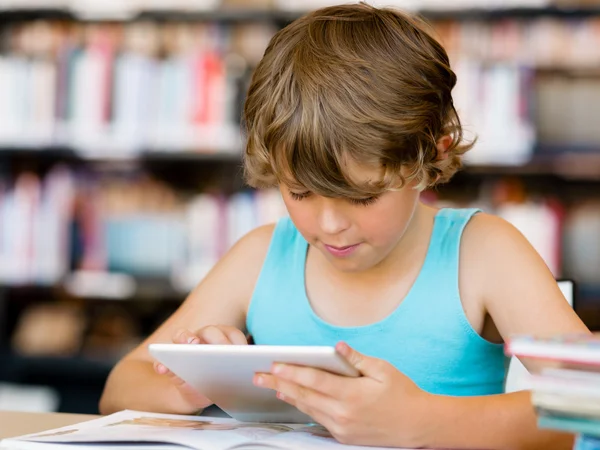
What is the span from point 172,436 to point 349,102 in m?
0.37

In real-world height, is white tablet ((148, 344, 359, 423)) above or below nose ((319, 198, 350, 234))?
below

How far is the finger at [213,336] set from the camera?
2.89ft

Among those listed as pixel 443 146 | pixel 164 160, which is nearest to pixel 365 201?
pixel 443 146

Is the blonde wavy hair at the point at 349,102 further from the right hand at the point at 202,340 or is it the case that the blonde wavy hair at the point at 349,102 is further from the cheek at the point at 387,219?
the right hand at the point at 202,340

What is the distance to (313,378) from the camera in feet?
2.32

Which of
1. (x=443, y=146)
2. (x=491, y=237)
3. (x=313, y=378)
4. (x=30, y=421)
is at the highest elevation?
(x=443, y=146)

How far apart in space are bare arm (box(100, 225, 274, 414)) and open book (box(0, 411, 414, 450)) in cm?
13

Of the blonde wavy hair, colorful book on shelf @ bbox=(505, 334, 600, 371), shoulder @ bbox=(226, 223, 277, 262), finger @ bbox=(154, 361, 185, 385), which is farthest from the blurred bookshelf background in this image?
colorful book on shelf @ bbox=(505, 334, 600, 371)

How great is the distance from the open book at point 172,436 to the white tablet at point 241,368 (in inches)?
0.8

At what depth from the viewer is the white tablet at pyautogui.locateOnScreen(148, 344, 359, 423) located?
68 centimetres

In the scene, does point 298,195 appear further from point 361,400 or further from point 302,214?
point 361,400

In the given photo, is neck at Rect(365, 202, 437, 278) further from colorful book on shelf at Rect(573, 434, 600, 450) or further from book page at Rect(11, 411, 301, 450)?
colorful book on shelf at Rect(573, 434, 600, 450)

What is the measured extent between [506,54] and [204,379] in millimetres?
2082

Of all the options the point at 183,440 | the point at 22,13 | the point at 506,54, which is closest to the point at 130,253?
the point at 22,13
